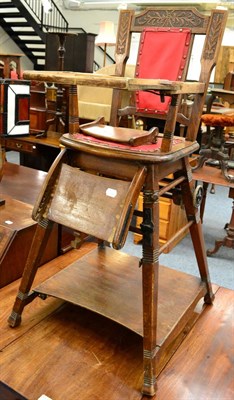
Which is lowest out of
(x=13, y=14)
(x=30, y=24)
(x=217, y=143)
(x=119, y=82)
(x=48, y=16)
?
(x=217, y=143)

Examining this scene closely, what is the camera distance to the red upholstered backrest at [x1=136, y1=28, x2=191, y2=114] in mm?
1480

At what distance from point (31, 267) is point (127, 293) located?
373mm

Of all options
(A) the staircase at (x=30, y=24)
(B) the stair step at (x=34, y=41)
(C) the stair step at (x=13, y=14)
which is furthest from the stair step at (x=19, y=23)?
(B) the stair step at (x=34, y=41)

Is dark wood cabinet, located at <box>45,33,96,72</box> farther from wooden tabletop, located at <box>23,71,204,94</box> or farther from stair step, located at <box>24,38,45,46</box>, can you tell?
wooden tabletop, located at <box>23,71,204,94</box>

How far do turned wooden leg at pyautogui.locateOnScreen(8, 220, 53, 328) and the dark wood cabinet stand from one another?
4.22 meters

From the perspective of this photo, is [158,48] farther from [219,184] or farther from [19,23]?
[19,23]

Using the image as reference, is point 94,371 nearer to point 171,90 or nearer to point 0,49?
point 171,90

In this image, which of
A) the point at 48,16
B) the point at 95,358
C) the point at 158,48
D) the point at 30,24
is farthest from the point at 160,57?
the point at 48,16

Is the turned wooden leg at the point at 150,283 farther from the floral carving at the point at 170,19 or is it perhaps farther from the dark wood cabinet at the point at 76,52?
the dark wood cabinet at the point at 76,52

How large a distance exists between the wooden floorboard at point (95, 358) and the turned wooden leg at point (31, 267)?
2.0 inches

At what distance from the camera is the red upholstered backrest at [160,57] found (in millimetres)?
1480

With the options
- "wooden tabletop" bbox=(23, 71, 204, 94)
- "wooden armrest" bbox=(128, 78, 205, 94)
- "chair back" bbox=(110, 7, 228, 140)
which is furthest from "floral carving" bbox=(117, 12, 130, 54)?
"wooden armrest" bbox=(128, 78, 205, 94)

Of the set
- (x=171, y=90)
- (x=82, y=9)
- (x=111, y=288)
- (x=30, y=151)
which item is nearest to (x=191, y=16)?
(x=171, y=90)

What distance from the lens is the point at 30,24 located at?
296 inches
